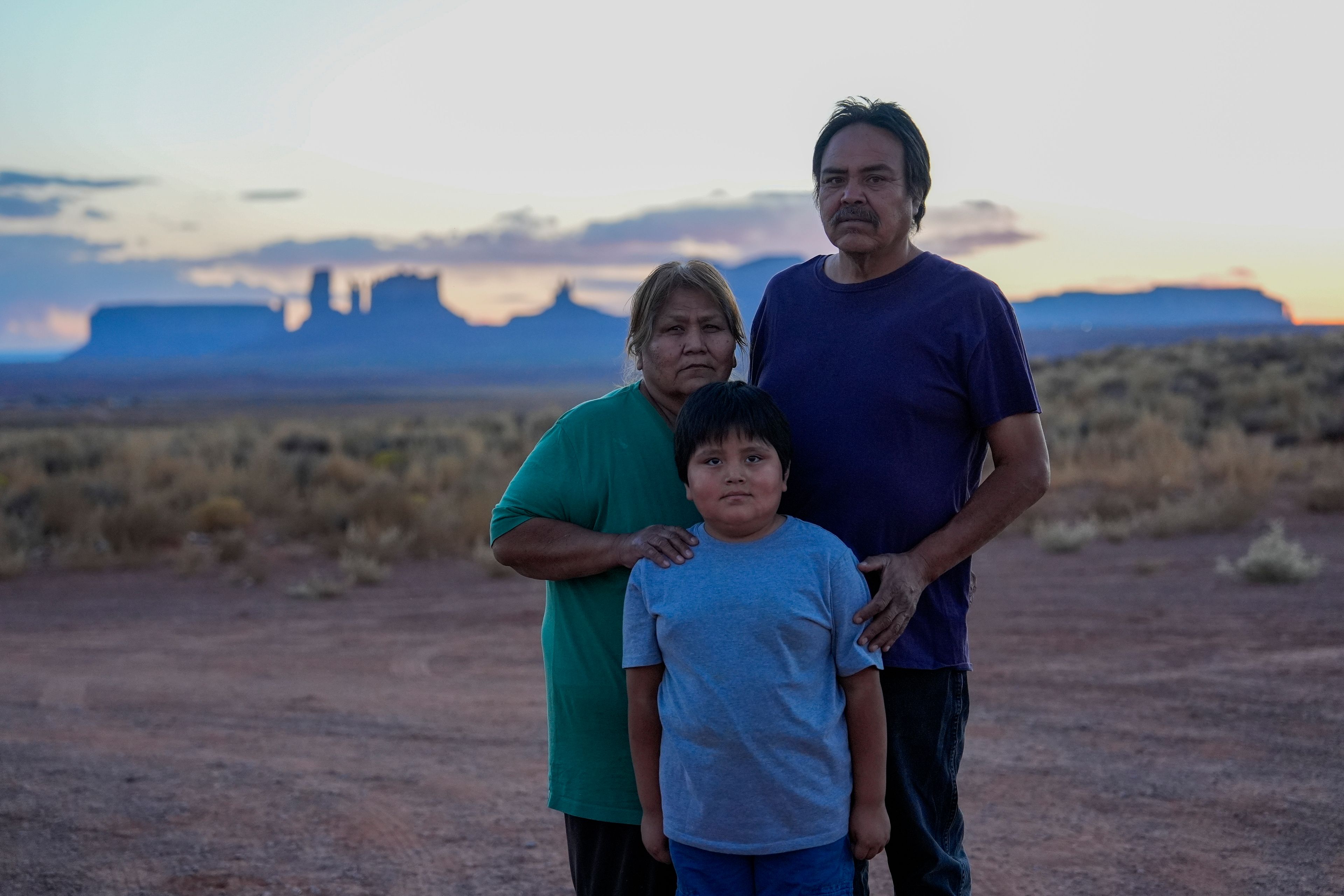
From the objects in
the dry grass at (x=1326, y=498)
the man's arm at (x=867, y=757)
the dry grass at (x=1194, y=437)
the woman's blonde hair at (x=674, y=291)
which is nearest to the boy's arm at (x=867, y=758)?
the man's arm at (x=867, y=757)

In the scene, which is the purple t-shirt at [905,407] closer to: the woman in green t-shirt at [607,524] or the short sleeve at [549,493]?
the woman in green t-shirt at [607,524]

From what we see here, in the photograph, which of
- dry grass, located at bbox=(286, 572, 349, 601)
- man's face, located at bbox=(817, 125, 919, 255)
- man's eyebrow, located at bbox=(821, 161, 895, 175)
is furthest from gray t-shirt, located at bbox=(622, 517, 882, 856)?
dry grass, located at bbox=(286, 572, 349, 601)

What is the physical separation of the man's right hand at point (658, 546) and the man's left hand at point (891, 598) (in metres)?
0.39

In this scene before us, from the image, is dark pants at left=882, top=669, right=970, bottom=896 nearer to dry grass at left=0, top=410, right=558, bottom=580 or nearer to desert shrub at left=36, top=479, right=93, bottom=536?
dry grass at left=0, top=410, right=558, bottom=580

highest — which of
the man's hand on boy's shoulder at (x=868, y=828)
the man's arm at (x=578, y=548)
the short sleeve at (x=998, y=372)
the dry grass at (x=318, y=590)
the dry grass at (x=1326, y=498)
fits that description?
the short sleeve at (x=998, y=372)

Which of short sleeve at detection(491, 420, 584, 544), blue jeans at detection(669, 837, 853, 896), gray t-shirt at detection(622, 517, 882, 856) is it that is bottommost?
blue jeans at detection(669, 837, 853, 896)

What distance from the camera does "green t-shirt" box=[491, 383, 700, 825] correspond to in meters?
2.61

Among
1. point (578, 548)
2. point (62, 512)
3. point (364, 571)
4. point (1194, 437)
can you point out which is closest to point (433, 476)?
point (62, 512)

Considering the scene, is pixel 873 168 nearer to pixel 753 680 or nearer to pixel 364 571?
pixel 753 680

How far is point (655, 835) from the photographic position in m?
2.49

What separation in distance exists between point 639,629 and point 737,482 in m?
0.39

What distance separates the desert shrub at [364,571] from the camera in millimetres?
11344

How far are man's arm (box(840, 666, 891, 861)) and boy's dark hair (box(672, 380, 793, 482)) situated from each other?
51 centimetres

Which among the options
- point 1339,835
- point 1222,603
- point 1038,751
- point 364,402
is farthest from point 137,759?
point 364,402
